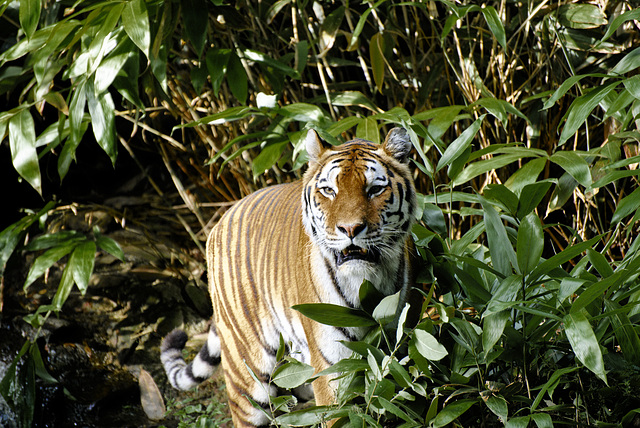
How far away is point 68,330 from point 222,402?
1.03 meters

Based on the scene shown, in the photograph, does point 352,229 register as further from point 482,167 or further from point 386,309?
point 482,167

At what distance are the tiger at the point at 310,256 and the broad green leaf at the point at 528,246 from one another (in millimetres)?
430

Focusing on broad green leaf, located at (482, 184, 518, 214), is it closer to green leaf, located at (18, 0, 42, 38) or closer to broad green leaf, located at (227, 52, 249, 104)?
broad green leaf, located at (227, 52, 249, 104)

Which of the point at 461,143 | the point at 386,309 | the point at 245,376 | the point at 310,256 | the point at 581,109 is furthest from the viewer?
the point at 245,376

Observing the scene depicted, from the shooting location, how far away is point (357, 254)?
182cm

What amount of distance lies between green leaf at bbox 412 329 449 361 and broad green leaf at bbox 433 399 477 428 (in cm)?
13

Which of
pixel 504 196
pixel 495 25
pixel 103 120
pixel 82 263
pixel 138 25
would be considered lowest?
pixel 82 263

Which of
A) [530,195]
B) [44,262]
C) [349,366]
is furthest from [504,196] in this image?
[44,262]

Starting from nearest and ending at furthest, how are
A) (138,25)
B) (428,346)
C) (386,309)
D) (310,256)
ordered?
(428,346)
(386,309)
(310,256)
(138,25)

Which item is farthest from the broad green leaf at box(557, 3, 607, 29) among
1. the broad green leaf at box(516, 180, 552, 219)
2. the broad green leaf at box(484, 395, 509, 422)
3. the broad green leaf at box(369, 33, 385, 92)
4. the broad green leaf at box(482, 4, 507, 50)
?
the broad green leaf at box(484, 395, 509, 422)

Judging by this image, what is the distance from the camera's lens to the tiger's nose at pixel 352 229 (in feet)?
5.77

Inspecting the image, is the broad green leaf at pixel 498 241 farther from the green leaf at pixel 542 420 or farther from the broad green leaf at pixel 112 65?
the broad green leaf at pixel 112 65

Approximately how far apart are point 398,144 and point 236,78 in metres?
0.98

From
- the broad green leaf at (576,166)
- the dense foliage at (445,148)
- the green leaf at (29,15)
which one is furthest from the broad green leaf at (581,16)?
the green leaf at (29,15)
